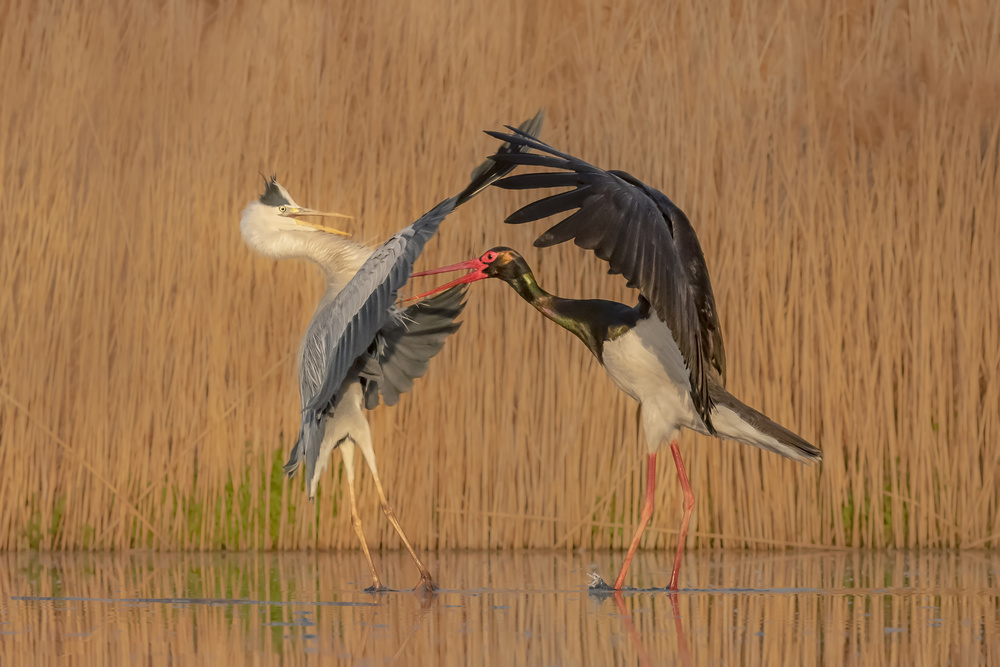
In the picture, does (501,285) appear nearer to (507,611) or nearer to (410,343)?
(410,343)

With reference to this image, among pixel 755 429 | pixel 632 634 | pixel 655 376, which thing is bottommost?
pixel 632 634

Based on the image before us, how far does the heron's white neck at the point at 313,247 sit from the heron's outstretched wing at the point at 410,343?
0.27 metres

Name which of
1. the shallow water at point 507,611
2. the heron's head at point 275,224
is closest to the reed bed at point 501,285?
the shallow water at point 507,611

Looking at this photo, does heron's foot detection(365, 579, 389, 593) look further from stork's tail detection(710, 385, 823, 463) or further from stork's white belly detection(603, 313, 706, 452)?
stork's tail detection(710, 385, 823, 463)

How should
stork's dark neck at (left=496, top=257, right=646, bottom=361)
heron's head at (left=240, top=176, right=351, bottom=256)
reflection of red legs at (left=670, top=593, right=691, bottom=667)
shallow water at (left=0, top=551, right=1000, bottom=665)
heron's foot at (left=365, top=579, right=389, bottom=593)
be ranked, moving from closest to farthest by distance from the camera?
reflection of red legs at (left=670, top=593, right=691, bottom=667), shallow water at (left=0, top=551, right=1000, bottom=665), heron's foot at (left=365, top=579, right=389, bottom=593), stork's dark neck at (left=496, top=257, right=646, bottom=361), heron's head at (left=240, top=176, right=351, bottom=256)

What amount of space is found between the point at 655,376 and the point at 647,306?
0.25 m

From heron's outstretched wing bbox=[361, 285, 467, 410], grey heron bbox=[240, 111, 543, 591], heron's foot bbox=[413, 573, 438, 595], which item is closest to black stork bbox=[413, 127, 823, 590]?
heron's outstretched wing bbox=[361, 285, 467, 410]

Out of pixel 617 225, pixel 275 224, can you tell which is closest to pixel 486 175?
pixel 617 225

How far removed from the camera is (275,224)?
5309 mm

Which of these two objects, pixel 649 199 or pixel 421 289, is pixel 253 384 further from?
pixel 649 199

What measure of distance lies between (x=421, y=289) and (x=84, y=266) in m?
1.55

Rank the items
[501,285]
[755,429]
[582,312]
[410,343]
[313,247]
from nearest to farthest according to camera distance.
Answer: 1. [755,429]
2. [582,312]
3. [410,343]
4. [313,247]
5. [501,285]

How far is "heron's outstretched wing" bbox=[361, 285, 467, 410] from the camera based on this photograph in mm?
5066

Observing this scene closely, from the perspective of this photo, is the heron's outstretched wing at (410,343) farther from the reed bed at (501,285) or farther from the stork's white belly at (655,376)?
the reed bed at (501,285)
